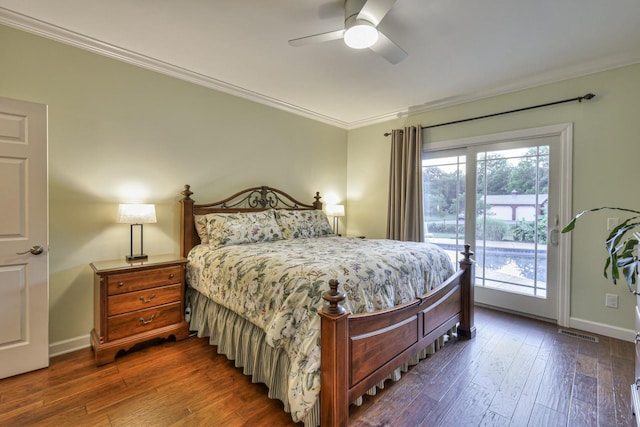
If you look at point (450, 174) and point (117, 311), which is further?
point (450, 174)

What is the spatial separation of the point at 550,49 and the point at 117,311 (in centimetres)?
429

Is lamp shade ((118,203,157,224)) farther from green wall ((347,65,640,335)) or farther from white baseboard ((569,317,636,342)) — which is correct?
white baseboard ((569,317,636,342))

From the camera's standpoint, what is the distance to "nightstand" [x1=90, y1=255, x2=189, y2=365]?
7.45ft

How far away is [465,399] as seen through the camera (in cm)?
188

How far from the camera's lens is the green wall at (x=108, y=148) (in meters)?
2.39

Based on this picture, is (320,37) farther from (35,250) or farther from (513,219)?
(513,219)

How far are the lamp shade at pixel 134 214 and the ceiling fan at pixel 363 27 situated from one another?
6.10 feet

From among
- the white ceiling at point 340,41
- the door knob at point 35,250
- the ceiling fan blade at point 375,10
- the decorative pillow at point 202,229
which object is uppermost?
the white ceiling at point 340,41

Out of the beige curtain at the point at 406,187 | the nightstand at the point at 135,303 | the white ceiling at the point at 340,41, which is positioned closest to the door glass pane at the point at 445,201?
the beige curtain at the point at 406,187

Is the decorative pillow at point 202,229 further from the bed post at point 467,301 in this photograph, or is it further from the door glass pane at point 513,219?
the door glass pane at point 513,219

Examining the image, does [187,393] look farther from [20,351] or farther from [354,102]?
[354,102]

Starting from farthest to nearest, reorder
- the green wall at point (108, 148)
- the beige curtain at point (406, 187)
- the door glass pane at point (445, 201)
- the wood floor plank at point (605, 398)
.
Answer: the beige curtain at point (406, 187) → the door glass pane at point (445, 201) → the green wall at point (108, 148) → the wood floor plank at point (605, 398)

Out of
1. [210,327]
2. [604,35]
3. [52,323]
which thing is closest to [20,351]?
[52,323]

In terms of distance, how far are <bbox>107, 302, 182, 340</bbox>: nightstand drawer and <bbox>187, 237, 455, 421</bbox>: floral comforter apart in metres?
0.29
